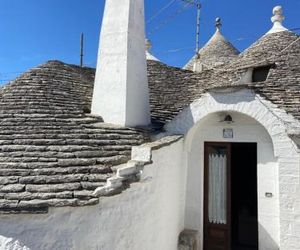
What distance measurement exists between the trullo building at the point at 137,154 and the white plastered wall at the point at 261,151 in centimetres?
3

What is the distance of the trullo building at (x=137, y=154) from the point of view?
5055 millimetres

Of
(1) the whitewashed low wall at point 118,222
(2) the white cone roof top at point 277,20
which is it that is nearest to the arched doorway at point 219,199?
(1) the whitewashed low wall at point 118,222

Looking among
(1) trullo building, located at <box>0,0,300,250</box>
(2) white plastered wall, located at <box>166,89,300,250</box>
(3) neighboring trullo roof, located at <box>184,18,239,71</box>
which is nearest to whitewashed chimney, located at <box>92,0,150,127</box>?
(1) trullo building, located at <box>0,0,300,250</box>

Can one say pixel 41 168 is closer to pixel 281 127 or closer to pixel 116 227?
pixel 116 227

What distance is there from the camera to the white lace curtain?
8.84m

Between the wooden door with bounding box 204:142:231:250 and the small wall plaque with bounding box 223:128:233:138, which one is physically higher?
the small wall plaque with bounding box 223:128:233:138

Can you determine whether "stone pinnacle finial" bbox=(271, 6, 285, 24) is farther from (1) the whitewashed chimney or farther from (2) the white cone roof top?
(1) the whitewashed chimney

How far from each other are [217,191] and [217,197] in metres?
0.18

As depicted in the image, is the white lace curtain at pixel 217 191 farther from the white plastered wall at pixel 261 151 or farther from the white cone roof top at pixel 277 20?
the white cone roof top at pixel 277 20

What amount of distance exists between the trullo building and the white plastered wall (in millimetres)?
27

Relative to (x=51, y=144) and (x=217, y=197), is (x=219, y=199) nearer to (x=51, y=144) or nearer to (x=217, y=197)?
(x=217, y=197)

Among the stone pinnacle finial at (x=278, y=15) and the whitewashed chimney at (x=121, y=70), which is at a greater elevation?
the stone pinnacle finial at (x=278, y=15)

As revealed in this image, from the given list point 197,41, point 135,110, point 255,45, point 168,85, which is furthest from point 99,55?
point 197,41

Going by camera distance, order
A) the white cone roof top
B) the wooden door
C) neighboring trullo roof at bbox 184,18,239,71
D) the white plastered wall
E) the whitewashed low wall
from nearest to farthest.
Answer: the whitewashed low wall, the white plastered wall, the wooden door, the white cone roof top, neighboring trullo roof at bbox 184,18,239,71
